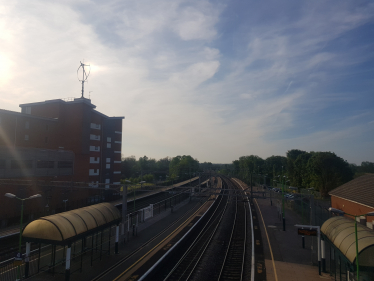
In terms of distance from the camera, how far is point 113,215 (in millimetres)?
19109

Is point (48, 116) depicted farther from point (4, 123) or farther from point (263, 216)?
point (263, 216)

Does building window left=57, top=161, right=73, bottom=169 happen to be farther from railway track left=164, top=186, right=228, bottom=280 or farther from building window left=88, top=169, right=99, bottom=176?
railway track left=164, top=186, right=228, bottom=280

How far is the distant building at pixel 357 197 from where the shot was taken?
2434 centimetres

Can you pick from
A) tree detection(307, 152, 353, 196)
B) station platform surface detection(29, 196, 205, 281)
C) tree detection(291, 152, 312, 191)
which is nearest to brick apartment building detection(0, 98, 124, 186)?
station platform surface detection(29, 196, 205, 281)

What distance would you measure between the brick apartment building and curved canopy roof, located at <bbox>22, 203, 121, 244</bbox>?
21.7 m

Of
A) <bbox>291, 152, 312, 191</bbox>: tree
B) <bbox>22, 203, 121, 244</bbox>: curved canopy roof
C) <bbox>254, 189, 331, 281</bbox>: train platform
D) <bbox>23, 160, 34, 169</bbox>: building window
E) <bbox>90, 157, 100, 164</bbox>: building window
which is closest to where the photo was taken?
<bbox>22, 203, 121, 244</bbox>: curved canopy roof

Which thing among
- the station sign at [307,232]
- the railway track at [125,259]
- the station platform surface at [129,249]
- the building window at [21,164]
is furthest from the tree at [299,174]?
the building window at [21,164]

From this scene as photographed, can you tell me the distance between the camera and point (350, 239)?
12.2 meters

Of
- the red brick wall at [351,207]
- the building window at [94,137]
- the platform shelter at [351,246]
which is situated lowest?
the red brick wall at [351,207]

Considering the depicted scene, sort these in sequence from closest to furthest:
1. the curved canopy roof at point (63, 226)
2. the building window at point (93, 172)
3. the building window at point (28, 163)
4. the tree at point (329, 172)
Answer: the curved canopy roof at point (63, 226)
the building window at point (28, 163)
the building window at point (93, 172)
the tree at point (329, 172)

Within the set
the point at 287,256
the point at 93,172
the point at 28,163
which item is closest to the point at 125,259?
the point at 287,256

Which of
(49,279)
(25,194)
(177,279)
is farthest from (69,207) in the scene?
(177,279)

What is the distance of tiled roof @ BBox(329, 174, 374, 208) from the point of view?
989 inches

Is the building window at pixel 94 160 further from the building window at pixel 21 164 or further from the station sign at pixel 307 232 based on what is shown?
the station sign at pixel 307 232
